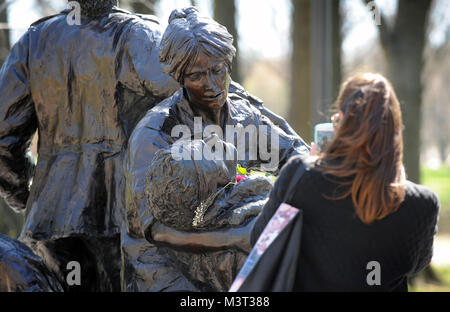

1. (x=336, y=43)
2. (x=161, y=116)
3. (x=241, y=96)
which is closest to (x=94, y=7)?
(x=241, y=96)

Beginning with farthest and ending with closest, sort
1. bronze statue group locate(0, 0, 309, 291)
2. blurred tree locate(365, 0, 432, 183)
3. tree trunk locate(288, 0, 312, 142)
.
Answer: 1. tree trunk locate(288, 0, 312, 142)
2. blurred tree locate(365, 0, 432, 183)
3. bronze statue group locate(0, 0, 309, 291)

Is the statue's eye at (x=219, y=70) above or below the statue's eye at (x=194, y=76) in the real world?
above

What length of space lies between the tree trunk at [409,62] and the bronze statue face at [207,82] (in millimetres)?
7956

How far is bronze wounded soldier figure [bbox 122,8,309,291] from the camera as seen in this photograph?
119 inches

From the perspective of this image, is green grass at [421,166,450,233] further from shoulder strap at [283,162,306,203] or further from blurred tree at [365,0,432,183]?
shoulder strap at [283,162,306,203]

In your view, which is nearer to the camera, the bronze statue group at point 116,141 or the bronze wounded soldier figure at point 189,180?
the bronze wounded soldier figure at point 189,180

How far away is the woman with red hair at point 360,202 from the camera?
102 inches

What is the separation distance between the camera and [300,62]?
11719 millimetres

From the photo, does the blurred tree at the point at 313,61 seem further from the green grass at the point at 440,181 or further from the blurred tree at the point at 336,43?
the green grass at the point at 440,181

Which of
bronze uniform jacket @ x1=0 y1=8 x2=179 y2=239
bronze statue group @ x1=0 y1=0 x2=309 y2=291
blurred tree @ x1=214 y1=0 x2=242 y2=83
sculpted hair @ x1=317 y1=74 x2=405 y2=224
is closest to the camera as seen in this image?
sculpted hair @ x1=317 y1=74 x2=405 y2=224

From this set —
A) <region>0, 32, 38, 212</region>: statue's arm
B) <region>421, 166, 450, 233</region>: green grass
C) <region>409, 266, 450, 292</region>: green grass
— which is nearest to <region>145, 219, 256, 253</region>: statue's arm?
<region>0, 32, 38, 212</region>: statue's arm

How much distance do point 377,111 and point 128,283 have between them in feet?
4.78

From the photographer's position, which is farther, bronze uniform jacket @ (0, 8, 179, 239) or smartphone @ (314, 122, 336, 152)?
bronze uniform jacket @ (0, 8, 179, 239)

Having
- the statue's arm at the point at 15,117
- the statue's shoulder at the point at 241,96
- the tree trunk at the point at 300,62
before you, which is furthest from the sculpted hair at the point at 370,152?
the tree trunk at the point at 300,62
